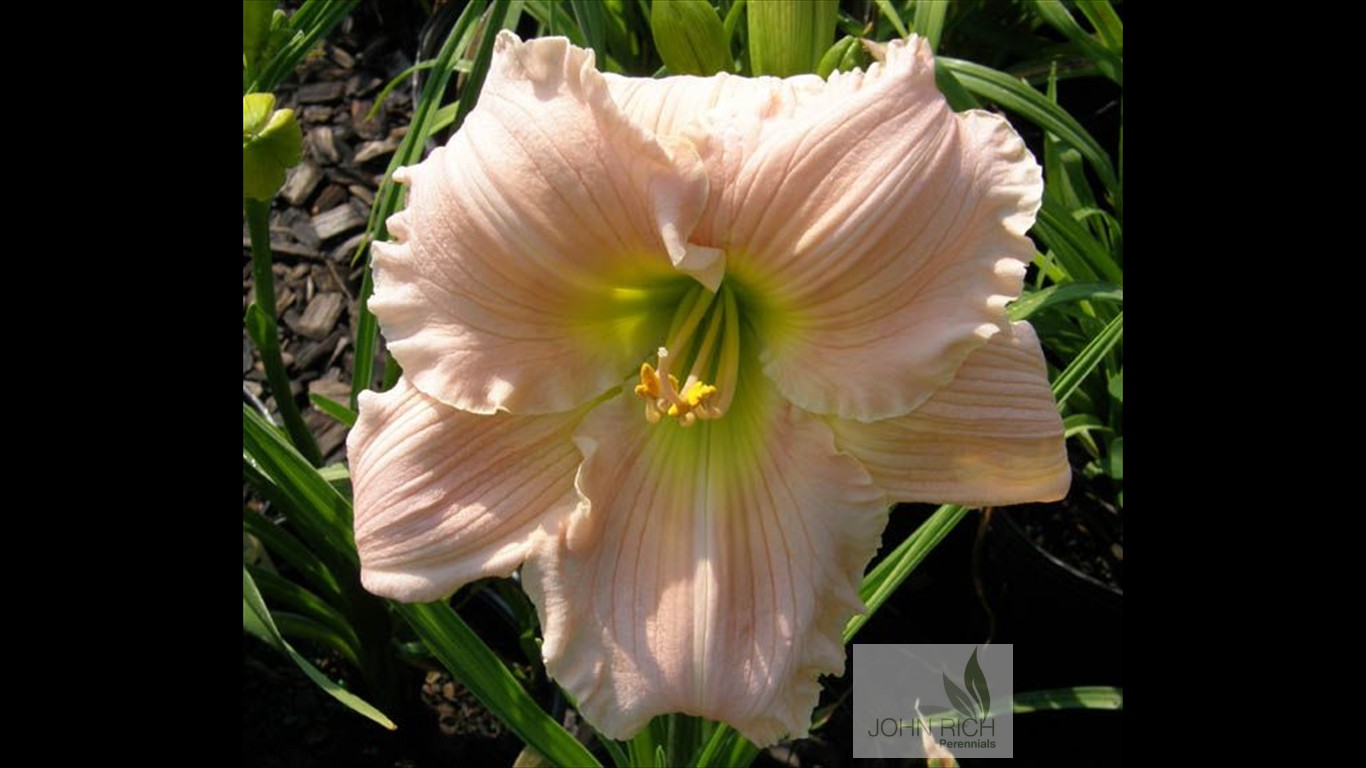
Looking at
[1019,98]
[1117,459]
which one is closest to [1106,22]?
[1019,98]

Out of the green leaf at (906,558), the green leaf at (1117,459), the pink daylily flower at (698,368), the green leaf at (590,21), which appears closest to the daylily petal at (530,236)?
the pink daylily flower at (698,368)

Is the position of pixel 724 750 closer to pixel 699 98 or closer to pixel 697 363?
pixel 697 363

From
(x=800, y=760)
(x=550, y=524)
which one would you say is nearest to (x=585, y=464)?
(x=550, y=524)

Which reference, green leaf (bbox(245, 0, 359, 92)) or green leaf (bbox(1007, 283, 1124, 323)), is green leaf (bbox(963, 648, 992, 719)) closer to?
green leaf (bbox(1007, 283, 1124, 323))

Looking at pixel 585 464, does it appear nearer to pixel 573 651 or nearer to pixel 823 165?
pixel 573 651

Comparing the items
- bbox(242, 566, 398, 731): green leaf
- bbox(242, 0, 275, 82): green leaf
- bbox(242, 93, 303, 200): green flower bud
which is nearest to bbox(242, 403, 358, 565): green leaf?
bbox(242, 566, 398, 731): green leaf

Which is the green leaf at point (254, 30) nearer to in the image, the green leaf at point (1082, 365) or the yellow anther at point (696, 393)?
the yellow anther at point (696, 393)
